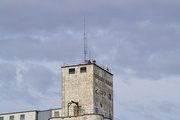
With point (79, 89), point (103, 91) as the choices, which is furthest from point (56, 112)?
point (103, 91)

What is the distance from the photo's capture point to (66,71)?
10638 cm

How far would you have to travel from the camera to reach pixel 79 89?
341 ft

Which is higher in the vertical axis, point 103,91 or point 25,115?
point 103,91

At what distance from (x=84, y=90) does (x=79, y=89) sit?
1.14 meters

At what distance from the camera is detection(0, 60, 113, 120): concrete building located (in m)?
102

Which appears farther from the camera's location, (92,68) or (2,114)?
(2,114)

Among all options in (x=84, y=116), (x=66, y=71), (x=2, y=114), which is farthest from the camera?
(x=2, y=114)

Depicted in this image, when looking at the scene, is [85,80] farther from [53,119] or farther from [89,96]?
[53,119]

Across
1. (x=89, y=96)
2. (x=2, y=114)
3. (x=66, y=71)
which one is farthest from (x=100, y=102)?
(x=2, y=114)

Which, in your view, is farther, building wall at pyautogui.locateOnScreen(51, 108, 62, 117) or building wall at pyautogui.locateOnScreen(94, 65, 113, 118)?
building wall at pyautogui.locateOnScreen(51, 108, 62, 117)

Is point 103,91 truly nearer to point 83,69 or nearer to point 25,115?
point 83,69

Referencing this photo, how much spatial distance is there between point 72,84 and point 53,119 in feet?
27.5

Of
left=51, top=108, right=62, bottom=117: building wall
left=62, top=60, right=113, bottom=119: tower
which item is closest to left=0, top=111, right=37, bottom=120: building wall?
left=51, top=108, right=62, bottom=117: building wall

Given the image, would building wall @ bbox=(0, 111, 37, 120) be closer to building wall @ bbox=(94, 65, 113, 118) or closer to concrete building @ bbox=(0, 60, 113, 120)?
concrete building @ bbox=(0, 60, 113, 120)
